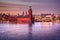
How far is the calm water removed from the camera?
224 cm

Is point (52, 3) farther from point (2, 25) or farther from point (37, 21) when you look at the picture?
point (2, 25)

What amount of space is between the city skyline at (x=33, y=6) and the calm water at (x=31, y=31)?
0.19 meters

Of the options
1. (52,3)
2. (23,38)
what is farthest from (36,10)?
(23,38)

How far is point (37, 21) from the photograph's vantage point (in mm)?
Result: 2379

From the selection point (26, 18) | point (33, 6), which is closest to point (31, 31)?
point (26, 18)

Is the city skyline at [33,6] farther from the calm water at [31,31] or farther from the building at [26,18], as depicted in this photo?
the calm water at [31,31]

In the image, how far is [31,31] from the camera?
232 cm

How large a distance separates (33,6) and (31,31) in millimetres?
372

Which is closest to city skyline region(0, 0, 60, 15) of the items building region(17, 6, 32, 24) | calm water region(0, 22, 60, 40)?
building region(17, 6, 32, 24)

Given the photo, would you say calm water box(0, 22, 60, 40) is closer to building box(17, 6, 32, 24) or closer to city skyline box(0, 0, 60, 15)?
building box(17, 6, 32, 24)

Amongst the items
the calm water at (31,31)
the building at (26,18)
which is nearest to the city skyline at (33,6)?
the building at (26,18)

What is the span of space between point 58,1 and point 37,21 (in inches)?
16.8

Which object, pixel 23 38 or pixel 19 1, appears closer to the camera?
pixel 23 38

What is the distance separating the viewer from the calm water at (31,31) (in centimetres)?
224
